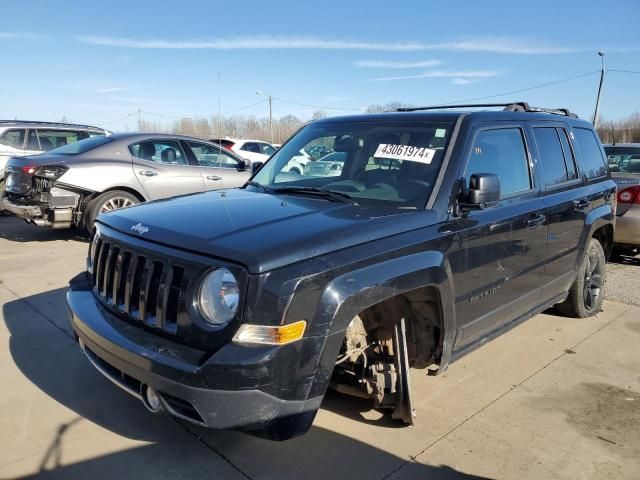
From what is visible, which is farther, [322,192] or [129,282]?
[322,192]

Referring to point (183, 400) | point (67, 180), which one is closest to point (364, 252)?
point (183, 400)

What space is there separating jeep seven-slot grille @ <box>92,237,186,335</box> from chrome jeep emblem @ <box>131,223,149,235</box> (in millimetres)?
102

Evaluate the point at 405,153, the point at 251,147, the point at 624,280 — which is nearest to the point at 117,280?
the point at 405,153

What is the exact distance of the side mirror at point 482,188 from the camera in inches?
119

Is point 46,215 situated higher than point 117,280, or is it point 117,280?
point 117,280

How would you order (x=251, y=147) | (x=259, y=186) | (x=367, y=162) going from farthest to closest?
(x=251, y=147), (x=259, y=186), (x=367, y=162)

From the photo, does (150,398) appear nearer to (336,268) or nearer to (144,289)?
(144,289)

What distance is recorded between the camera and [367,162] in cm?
357

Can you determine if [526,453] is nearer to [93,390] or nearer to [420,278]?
[420,278]

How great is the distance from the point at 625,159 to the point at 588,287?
13.4ft

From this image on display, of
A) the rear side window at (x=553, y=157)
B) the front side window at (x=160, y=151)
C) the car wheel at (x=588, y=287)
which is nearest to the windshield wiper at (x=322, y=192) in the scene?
the rear side window at (x=553, y=157)

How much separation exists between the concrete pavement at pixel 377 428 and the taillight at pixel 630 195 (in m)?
3.28

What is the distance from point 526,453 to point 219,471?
5.58 ft

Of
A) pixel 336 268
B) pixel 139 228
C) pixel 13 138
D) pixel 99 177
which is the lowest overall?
pixel 336 268
